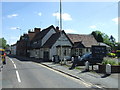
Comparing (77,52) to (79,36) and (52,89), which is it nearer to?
(79,36)

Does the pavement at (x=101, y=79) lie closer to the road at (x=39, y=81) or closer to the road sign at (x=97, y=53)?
the road at (x=39, y=81)

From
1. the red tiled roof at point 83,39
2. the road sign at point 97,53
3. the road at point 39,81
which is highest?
the red tiled roof at point 83,39

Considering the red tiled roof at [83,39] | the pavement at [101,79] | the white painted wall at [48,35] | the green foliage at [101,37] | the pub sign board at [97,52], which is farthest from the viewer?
the green foliage at [101,37]

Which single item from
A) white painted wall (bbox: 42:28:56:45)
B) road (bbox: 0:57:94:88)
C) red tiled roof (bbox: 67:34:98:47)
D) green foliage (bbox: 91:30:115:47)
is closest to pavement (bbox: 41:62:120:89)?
road (bbox: 0:57:94:88)

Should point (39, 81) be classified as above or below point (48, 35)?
below

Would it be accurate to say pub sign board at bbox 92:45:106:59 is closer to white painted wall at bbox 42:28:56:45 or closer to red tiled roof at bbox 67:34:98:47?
red tiled roof at bbox 67:34:98:47

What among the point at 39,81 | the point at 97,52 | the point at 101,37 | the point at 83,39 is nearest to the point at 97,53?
the point at 97,52

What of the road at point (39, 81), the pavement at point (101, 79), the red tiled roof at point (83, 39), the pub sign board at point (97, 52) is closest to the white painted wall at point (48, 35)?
the red tiled roof at point (83, 39)

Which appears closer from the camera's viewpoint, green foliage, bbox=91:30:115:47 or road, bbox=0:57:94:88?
road, bbox=0:57:94:88

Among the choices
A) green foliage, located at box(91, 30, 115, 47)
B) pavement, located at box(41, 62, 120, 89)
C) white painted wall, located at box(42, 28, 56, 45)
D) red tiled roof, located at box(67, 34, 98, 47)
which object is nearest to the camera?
pavement, located at box(41, 62, 120, 89)

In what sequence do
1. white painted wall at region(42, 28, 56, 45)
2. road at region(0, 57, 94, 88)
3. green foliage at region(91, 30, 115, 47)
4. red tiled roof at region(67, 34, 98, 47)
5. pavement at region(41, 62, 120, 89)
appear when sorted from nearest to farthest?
road at region(0, 57, 94, 88)
pavement at region(41, 62, 120, 89)
red tiled roof at region(67, 34, 98, 47)
white painted wall at region(42, 28, 56, 45)
green foliage at region(91, 30, 115, 47)

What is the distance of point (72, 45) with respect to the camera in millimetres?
43125

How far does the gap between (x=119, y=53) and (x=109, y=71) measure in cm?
4524

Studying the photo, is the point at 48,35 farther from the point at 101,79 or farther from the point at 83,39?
the point at 101,79
